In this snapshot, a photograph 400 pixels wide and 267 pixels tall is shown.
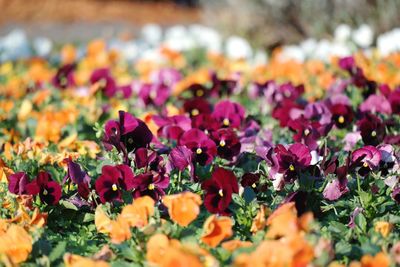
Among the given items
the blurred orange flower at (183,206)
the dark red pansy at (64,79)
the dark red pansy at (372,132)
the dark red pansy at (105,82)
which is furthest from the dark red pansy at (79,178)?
the dark red pansy at (64,79)

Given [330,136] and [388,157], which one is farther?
[330,136]

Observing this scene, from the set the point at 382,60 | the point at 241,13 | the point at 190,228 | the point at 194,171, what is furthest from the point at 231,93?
the point at 241,13

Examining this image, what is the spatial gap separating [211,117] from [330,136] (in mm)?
594

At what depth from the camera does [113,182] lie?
2.65 metres

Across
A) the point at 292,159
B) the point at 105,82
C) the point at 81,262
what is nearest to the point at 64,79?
the point at 105,82

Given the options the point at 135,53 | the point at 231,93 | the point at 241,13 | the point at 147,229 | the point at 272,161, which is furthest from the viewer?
the point at 241,13

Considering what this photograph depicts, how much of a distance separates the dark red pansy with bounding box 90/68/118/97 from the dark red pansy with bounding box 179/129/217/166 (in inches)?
77.8

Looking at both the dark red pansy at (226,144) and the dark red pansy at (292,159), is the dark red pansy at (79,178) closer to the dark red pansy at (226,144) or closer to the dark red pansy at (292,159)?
the dark red pansy at (226,144)

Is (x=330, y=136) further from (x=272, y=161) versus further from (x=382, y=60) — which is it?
(x=382, y=60)

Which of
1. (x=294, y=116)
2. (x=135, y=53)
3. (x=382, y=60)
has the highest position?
(x=294, y=116)

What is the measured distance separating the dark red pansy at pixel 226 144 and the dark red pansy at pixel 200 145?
0.39ft

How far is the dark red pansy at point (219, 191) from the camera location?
2.56 meters

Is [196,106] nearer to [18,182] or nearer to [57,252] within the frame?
[18,182]

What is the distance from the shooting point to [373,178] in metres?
2.98
